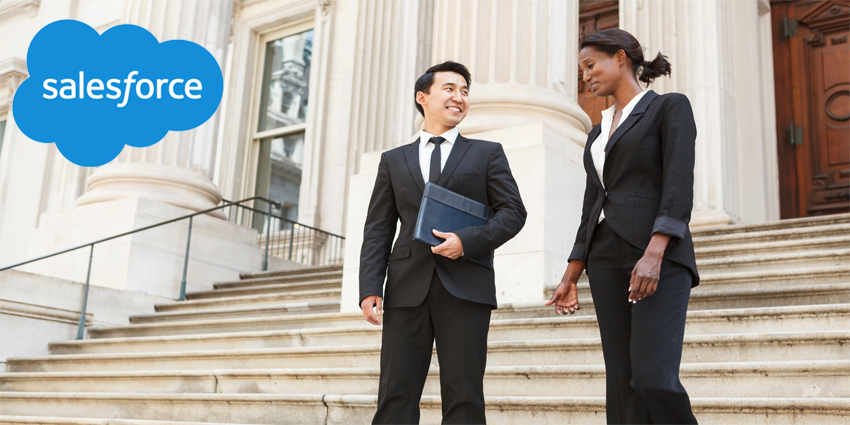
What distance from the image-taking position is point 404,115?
14.5 meters

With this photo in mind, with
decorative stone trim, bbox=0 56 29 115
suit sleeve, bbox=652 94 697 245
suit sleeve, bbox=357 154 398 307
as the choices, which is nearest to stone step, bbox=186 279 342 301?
suit sleeve, bbox=357 154 398 307

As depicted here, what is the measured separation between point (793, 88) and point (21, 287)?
32.0 feet

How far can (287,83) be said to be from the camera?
17359 millimetres

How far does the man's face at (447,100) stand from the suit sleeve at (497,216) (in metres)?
0.21

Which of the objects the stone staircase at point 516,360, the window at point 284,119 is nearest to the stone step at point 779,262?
the stone staircase at point 516,360

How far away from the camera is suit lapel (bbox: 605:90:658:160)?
315 cm

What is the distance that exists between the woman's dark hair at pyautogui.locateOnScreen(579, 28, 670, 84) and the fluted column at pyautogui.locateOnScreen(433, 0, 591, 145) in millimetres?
4032

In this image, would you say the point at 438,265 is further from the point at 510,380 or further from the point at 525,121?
the point at 525,121

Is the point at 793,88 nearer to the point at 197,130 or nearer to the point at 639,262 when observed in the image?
the point at 197,130

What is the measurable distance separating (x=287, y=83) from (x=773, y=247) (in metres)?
12.1

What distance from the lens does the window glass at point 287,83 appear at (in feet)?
56.2

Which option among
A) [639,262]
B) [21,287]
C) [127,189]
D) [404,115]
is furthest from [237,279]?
[639,262]

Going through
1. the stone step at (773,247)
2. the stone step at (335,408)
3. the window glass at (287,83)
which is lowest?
the stone step at (335,408)

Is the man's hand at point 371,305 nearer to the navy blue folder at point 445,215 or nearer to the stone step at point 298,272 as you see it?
the navy blue folder at point 445,215
